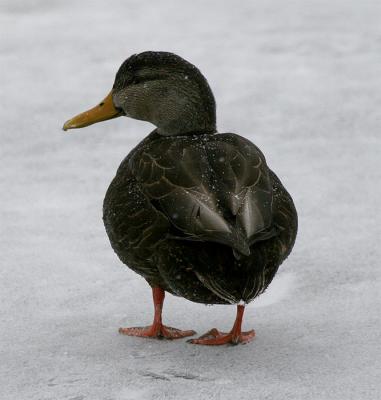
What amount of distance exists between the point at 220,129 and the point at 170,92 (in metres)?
2.86

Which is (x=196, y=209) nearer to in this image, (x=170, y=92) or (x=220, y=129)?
(x=170, y=92)

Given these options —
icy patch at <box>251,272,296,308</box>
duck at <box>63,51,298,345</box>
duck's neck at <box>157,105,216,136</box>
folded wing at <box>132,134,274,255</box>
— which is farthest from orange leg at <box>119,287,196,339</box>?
duck's neck at <box>157,105,216,136</box>

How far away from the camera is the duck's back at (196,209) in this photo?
3.56 metres

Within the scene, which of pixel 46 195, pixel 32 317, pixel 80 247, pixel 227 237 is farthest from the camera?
pixel 46 195

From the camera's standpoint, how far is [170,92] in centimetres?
459

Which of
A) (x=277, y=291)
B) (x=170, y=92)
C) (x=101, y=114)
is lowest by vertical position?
(x=277, y=291)

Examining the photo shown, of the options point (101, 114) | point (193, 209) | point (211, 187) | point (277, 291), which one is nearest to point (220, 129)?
point (101, 114)

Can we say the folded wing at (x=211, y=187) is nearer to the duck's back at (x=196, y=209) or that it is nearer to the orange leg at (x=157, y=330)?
the duck's back at (x=196, y=209)

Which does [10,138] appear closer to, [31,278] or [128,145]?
[128,145]

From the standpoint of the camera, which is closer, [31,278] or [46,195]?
[31,278]

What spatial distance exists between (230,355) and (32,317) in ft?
3.49

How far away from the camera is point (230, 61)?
8.59m

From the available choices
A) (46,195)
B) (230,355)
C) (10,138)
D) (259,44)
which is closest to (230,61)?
(259,44)

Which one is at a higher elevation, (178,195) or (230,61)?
(178,195)
